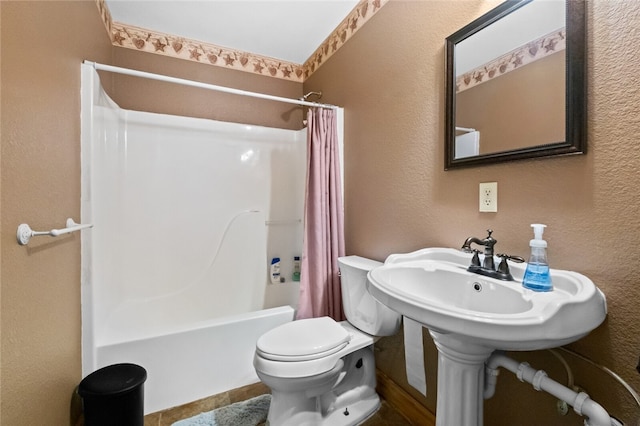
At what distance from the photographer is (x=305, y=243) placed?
1792 mm

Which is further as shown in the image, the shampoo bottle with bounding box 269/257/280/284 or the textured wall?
the shampoo bottle with bounding box 269/257/280/284

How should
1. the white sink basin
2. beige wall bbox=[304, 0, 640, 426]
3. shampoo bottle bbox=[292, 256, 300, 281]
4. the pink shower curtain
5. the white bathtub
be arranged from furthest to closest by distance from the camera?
shampoo bottle bbox=[292, 256, 300, 281]
the pink shower curtain
the white bathtub
beige wall bbox=[304, 0, 640, 426]
the white sink basin

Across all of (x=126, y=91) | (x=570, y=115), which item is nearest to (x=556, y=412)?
(x=570, y=115)

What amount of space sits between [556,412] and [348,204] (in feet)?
4.39

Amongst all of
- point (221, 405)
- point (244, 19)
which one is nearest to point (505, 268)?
point (221, 405)

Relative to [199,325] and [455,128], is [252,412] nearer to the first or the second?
[199,325]

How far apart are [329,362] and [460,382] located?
20.9 inches

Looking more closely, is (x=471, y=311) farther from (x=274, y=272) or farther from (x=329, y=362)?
(x=274, y=272)

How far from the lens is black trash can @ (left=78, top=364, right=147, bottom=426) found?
3.56ft

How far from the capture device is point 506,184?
3.26ft

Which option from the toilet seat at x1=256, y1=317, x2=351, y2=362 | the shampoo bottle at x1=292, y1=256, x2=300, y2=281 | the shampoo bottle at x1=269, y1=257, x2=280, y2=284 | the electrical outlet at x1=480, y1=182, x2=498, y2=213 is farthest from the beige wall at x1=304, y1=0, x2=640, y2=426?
the shampoo bottle at x1=269, y1=257, x2=280, y2=284

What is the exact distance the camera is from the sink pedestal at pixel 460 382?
33.7 inches

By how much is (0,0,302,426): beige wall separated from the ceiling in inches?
16.2

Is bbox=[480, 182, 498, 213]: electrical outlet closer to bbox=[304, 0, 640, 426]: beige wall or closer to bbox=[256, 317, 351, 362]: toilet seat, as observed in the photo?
bbox=[304, 0, 640, 426]: beige wall
